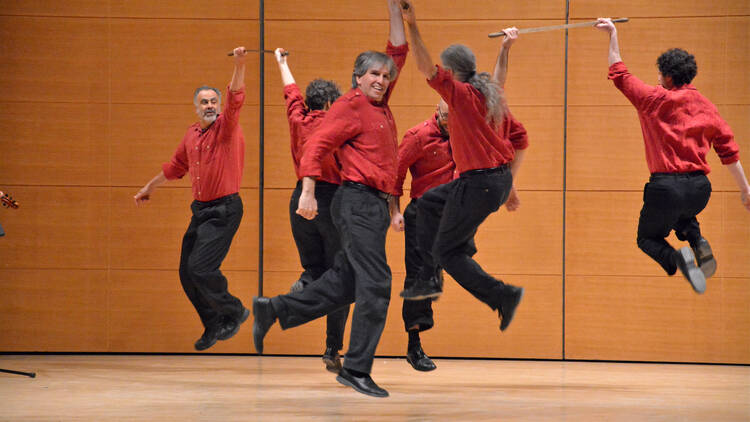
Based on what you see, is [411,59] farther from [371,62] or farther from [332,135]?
[332,135]

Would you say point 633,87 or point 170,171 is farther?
point 170,171

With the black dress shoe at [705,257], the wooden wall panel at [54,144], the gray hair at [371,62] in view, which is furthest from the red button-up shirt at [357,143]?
the wooden wall panel at [54,144]

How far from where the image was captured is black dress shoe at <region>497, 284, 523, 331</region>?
447 cm

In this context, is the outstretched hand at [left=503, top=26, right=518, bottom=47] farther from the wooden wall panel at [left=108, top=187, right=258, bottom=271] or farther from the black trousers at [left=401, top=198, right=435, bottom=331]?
the wooden wall panel at [left=108, top=187, right=258, bottom=271]

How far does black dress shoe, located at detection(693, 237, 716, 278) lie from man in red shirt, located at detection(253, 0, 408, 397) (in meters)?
1.72

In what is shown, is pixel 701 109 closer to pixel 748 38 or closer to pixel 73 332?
pixel 748 38

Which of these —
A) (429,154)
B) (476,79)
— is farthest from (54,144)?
(476,79)

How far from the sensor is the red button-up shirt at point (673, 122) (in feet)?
15.1

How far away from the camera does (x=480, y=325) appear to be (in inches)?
252

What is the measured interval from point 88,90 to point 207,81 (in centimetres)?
90

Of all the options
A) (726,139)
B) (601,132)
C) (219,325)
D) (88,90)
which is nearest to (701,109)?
(726,139)

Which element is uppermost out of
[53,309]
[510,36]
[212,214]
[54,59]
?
[54,59]

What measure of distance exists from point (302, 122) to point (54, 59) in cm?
255

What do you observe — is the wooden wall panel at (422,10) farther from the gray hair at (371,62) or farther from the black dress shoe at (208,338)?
the black dress shoe at (208,338)
